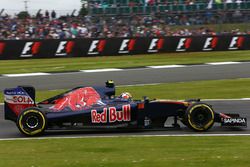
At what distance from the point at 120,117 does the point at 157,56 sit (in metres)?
18.4

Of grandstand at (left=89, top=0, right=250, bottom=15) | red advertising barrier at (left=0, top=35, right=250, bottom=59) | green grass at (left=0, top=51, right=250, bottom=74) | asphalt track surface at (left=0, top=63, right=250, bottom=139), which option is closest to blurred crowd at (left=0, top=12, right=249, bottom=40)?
grandstand at (left=89, top=0, right=250, bottom=15)

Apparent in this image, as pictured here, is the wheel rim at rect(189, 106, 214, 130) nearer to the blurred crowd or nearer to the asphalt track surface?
the asphalt track surface

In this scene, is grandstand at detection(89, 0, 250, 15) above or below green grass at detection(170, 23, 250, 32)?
above

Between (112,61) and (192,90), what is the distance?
976cm

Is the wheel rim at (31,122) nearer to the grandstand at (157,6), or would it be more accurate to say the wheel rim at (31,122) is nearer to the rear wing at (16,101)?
the rear wing at (16,101)

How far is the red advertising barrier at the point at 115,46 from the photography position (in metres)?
27.2

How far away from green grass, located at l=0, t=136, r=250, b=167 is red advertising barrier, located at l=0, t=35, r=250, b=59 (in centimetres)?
1752

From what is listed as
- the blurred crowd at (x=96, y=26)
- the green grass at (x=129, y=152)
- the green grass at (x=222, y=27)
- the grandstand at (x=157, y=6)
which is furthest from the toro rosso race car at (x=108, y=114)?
the green grass at (x=222, y=27)

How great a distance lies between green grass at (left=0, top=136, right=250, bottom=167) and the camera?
25.5 feet

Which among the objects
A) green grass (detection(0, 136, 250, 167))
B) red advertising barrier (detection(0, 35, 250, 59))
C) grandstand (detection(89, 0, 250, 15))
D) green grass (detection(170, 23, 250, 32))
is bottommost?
green grass (detection(0, 136, 250, 167))

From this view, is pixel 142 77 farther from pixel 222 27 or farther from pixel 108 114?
pixel 222 27

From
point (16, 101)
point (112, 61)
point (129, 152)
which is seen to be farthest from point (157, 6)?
point (129, 152)

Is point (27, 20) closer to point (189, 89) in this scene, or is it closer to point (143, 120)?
point (189, 89)

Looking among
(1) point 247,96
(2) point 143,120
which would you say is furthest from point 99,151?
(1) point 247,96
